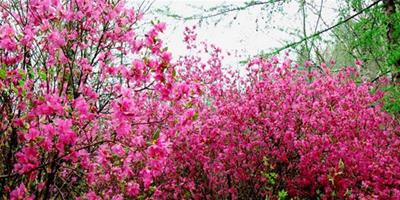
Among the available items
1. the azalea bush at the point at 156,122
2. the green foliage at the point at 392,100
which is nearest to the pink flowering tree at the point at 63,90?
the azalea bush at the point at 156,122

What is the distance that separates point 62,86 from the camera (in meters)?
3.01

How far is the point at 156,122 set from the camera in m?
2.85

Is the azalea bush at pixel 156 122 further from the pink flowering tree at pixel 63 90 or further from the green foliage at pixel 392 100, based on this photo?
the green foliage at pixel 392 100

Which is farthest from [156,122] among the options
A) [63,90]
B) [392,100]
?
[392,100]

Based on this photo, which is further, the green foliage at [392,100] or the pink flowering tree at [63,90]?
the green foliage at [392,100]

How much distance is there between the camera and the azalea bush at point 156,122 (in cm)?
281

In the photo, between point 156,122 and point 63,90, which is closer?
point 156,122

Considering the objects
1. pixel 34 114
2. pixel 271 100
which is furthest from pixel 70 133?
pixel 271 100

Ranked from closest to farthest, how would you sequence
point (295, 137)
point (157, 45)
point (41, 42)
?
point (157, 45), point (41, 42), point (295, 137)

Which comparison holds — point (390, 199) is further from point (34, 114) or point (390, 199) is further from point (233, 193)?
point (34, 114)

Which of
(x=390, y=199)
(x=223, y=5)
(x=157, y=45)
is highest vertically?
(x=223, y=5)

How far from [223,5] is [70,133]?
682 centimetres

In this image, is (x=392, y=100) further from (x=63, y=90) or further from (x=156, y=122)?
(x=63, y=90)

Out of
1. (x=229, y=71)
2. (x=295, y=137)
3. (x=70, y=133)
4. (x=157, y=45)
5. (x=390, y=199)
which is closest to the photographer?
(x=70, y=133)
